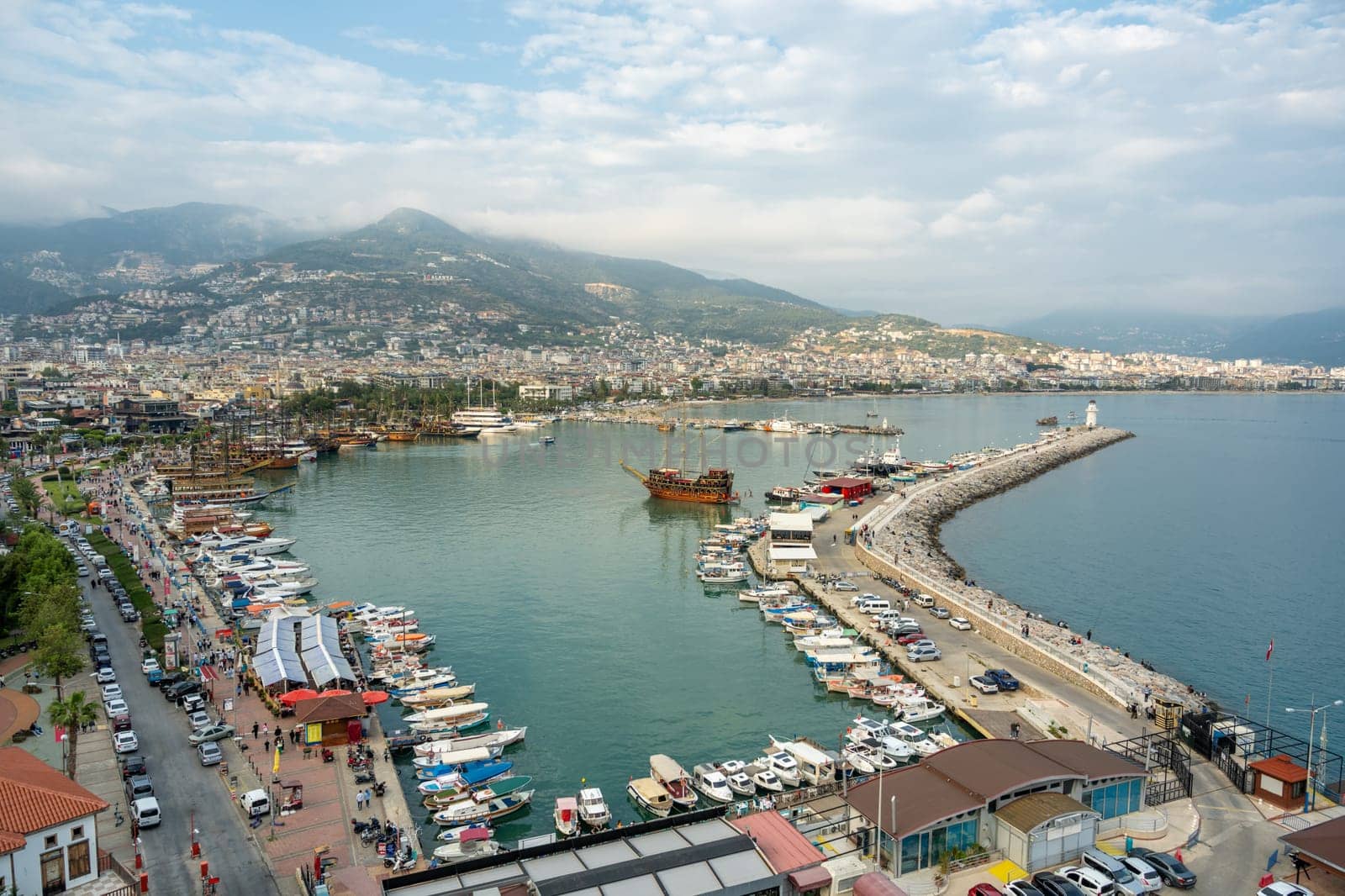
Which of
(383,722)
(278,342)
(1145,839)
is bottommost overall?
(383,722)

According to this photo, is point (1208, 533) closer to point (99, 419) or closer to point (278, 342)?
point (99, 419)

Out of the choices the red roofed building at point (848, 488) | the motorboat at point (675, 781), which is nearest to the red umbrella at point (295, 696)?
the motorboat at point (675, 781)

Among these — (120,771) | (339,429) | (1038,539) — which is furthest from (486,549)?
(339,429)

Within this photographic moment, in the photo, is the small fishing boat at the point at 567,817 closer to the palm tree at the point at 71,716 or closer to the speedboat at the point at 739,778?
the speedboat at the point at 739,778

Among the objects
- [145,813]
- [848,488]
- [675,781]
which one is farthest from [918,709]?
[848,488]

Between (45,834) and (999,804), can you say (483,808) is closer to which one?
(45,834)

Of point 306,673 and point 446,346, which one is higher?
point 446,346
